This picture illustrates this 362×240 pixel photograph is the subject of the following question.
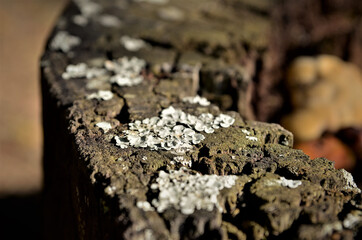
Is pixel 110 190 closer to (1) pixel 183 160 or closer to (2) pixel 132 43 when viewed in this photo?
(1) pixel 183 160

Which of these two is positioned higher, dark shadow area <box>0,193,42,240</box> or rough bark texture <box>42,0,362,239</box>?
rough bark texture <box>42,0,362,239</box>

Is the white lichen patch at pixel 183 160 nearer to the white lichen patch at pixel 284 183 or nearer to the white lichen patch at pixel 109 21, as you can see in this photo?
the white lichen patch at pixel 284 183

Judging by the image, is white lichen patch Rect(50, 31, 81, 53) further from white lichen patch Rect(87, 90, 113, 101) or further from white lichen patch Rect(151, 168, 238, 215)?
white lichen patch Rect(151, 168, 238, 215)

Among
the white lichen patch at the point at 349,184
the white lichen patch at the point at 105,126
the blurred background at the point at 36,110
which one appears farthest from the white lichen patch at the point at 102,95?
the blurred background at the point at 36,110

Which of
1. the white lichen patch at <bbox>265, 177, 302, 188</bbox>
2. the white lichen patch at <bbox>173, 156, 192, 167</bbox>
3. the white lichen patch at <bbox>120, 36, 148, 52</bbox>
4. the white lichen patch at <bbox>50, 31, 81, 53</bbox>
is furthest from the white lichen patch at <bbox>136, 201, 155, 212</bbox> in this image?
the white lichen patch at <bbox>50, 31, 81, 53</bbox>

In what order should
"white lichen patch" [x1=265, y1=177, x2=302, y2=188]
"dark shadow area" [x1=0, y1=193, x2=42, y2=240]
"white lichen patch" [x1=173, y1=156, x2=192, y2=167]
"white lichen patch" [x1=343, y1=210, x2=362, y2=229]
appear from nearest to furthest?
"white lichen patch" [x1=343, y1=210, x2=362, y2=229], "white lichen patch" [x1=265, y1=177, x2=302, y2=188], "white lichen patch" [x1=173, y1=156, x2=192, y2=167], "dark shadow area" [x1=0, y1=193, x2=42, y2=240]
